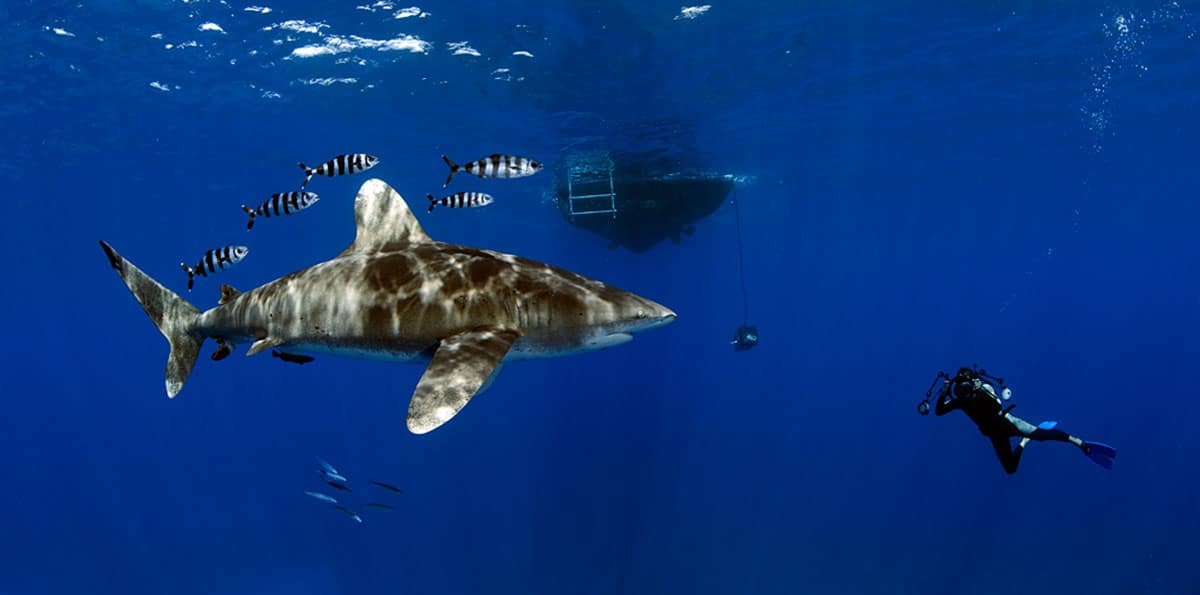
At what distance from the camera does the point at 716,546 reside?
22172mm

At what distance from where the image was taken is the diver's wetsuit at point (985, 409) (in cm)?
796

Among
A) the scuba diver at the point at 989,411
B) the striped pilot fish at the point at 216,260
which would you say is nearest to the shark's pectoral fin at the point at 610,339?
the striped pilot fish at the point at 216,260

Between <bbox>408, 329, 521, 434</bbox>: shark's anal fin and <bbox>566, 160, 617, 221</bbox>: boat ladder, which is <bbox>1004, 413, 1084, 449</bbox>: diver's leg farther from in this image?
<bbox>566, 160, 617, 221</bbox>: boat ladder

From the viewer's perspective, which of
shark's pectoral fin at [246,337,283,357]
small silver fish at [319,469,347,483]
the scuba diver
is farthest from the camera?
small silver fish at [319,469,347,483]

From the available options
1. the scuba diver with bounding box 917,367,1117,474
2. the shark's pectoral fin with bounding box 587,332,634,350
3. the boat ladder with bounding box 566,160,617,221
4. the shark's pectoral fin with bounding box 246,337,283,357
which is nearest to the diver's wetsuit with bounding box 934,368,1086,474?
the scuba diver with bounding box 917,367,1117,474

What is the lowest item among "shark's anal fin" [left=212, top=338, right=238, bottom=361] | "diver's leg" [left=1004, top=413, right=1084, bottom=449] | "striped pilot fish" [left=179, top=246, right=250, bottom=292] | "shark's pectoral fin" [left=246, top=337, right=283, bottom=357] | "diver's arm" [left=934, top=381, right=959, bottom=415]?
"diver's leg" [left=1004, top=413, right=1084, bottom=449]

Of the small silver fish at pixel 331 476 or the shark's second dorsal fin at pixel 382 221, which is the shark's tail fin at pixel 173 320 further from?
the small silver fish at pixel 331 476

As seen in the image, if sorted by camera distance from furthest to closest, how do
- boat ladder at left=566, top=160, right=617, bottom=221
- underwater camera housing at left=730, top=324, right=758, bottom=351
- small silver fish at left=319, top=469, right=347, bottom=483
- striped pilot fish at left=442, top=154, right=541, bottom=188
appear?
boat ladder at left=566, top=160, right=617, bottom=221 → underwater camera housing at left=730, top=324, right=758, bottom=351 → small silver fish at left=319, top=469, right=347, bottom=483 → striped pilot fish at left=442, top=154, right=541, bottom=188

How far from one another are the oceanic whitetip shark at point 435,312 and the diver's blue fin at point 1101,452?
22.3ft

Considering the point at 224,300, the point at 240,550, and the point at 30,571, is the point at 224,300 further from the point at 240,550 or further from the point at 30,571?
the point at 30,571

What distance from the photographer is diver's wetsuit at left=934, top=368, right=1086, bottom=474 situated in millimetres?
7957

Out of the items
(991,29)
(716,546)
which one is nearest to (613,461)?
(716,546)

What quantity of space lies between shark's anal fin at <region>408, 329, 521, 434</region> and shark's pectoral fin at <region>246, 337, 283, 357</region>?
1.38 meters

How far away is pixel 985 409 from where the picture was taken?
26.4 feet
